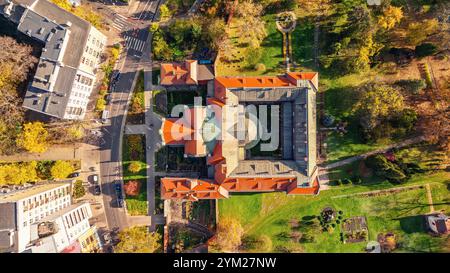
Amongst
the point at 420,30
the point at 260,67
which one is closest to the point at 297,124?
the point at 260,67

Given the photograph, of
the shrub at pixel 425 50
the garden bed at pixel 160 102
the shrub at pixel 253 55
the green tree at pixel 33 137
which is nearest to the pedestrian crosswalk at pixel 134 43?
the garden bed at pixel 160 102

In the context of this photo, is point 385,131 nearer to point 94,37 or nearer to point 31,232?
point 94,37

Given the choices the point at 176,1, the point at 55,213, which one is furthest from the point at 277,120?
the point at 55,213

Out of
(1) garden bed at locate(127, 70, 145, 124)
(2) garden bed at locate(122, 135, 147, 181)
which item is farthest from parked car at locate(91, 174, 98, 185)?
(1) garden bed at locate(127, 70, 145, 124)

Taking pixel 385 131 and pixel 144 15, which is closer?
pixel 385 131

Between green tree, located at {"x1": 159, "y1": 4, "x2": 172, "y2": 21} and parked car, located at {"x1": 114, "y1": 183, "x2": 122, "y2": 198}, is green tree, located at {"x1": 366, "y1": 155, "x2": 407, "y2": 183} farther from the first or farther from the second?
parked car, located at {"x1": 114, "y1": 183, "x2": 122, "y2": 198}

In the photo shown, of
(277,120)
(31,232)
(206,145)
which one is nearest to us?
(31,232)
